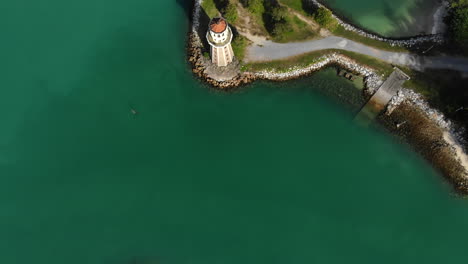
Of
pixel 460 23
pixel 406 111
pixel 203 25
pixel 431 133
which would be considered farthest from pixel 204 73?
pixel 460 23

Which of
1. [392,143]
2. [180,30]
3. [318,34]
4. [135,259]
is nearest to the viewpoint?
[135,259]

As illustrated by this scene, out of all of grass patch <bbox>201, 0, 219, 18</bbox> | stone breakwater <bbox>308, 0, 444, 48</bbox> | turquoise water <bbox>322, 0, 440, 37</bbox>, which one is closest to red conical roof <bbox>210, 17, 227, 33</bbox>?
grass patch <bbox>201, 0, 219, 18</bbox>

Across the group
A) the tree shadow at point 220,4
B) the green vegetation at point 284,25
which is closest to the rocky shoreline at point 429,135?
the green vegetation at point 284,25

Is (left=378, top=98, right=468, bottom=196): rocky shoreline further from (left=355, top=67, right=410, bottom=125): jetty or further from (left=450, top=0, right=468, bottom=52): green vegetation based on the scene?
(left=450, top=0, right=468, bottom=52): green vegetation

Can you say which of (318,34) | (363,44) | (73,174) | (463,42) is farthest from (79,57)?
(463,42)

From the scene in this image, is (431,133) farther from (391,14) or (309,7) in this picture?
(309,7)

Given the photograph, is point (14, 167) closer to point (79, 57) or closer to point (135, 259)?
point (79, 57)

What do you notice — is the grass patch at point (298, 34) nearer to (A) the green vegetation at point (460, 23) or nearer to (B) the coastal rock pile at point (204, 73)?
(B) the coastal rock pile at point (204, 73)
